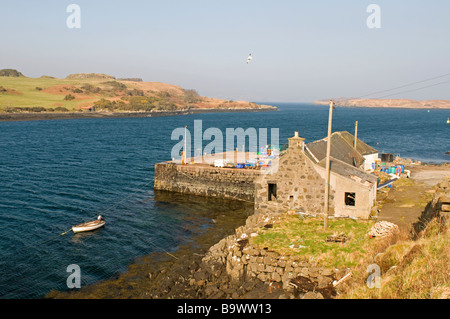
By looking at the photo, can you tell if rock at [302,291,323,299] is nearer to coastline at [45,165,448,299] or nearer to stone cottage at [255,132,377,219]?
coastline at [45,165,448,299]

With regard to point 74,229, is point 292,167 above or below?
above

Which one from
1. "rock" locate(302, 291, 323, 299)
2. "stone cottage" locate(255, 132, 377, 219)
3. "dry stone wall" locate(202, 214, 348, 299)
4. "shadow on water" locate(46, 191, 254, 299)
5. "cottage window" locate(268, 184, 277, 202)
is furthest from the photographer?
"cottage window" locate(268, 184, 277, 202)

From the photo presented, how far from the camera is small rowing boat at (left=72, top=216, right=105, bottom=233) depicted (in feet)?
93.8

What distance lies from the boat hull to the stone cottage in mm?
13212

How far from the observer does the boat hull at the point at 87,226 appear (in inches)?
1125

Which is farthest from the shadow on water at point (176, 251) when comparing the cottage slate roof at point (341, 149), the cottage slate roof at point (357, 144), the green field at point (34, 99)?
the green field at point (34, 99)

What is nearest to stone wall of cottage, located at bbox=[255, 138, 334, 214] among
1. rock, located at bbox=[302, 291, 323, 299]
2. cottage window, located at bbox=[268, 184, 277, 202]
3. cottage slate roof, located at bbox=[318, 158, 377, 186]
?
cottage window, located at bbox=[268, 184, 277, 202]

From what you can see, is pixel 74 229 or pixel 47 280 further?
pixel 74 229

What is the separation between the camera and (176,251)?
83.8ft
